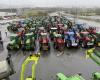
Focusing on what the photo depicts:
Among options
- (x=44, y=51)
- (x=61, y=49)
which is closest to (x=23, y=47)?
(x=44, y=51)

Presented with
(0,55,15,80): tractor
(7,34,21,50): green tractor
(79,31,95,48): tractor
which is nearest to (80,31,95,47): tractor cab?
(79,31,95,48): tractor

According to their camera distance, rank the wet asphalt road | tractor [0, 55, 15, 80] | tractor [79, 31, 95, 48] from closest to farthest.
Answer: tractor [0, 55, 15, 80] < the wet asphalt road < tractor [79, 31, 95, 48]

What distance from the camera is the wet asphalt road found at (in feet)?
69.6

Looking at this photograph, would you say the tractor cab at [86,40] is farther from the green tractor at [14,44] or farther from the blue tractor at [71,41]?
the green tractor at [14,44]

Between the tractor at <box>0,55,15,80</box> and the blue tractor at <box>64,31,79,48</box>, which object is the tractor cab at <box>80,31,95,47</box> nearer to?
the blue tractor at <box>64,31,79,48</box>

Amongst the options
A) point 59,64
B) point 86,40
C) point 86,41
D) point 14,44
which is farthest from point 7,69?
point 86,40

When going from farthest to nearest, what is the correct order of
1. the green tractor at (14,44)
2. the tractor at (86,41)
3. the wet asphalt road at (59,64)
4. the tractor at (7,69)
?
1. the green tractor at (14,44)
2. the tractor at (86,41)
3. the wet asphalt road at (59,64)
4. the tractor at (7,69)

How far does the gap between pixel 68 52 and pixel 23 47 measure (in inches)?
251

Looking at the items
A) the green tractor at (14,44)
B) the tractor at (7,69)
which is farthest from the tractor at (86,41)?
the tractor at (7,69)

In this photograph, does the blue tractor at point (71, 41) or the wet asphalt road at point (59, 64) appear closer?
the wet asphalt road at point (59, 64)

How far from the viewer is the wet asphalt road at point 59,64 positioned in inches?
835

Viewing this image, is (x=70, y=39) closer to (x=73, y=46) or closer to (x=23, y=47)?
(x=73, y=46)

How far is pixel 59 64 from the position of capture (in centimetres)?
2498

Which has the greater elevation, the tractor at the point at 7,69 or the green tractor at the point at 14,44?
the tractor at the point at 7,69
